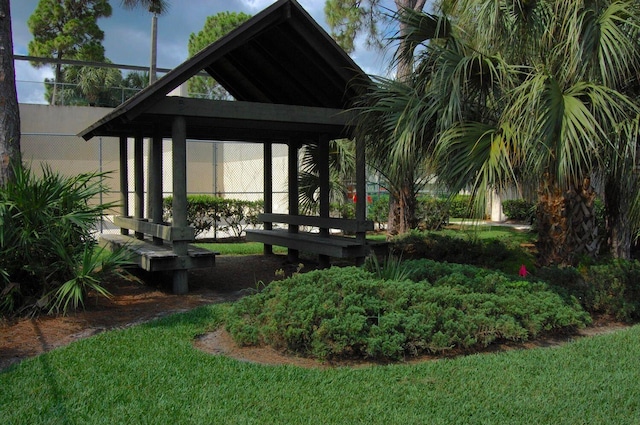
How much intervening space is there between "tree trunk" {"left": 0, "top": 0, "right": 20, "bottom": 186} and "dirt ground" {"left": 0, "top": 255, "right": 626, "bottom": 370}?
205cm

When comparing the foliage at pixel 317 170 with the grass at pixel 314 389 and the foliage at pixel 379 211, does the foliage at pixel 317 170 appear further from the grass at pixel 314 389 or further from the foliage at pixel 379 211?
the grass at pixel 314 389

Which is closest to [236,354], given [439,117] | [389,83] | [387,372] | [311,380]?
[311,380]

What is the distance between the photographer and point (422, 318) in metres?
5.39

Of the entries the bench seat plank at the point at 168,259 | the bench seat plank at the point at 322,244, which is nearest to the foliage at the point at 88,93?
the bench seat plank at the point at 322,244

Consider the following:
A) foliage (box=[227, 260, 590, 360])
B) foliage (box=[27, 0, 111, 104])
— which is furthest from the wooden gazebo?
foliage (box=[27, 0, 111, 104])

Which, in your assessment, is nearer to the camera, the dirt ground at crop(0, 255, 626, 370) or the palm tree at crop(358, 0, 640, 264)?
the dirt ground at crop(0, 255, 626, 370)

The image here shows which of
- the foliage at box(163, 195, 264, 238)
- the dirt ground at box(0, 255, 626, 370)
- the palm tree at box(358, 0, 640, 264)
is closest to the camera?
the dirt ground at box(0, 255, 626, 370)

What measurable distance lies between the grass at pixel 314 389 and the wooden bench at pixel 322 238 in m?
4.17

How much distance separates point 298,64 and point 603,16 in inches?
186

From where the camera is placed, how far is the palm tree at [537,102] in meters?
6.04

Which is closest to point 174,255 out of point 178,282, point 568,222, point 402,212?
point 178,282

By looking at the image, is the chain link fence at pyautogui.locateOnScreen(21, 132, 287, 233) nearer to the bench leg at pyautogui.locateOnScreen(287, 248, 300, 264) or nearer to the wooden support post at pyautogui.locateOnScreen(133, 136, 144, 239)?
the bench leg at pyautogui.locateOnScreen(287, 248, 300, 264)

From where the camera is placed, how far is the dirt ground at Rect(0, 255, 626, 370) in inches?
210

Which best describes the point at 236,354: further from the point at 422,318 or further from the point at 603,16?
the point at 603,16
